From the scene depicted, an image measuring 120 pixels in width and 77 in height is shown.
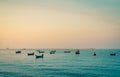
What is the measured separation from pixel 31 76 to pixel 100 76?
14.6 metres

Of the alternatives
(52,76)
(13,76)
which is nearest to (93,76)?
(52,76)

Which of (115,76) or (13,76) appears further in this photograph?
(115,76)

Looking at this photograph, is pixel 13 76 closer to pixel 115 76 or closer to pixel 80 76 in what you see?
pixel 80 76

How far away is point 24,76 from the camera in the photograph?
4500cm

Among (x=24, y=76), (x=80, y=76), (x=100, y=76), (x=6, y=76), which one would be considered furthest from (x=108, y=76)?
(x=6, y=76)

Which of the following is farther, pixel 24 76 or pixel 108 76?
pixel 108 76

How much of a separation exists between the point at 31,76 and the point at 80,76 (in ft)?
33.9

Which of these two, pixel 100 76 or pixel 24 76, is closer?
pixel 24 76

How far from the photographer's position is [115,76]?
49.4m

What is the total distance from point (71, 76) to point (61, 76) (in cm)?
210

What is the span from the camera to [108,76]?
48.5 metres

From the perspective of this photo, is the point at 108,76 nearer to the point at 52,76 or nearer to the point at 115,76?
the point at 115,76

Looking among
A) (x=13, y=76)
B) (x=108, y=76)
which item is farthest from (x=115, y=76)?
(x=13, y=76)

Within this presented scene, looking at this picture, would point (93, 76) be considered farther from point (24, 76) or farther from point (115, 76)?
point (24, 76)
